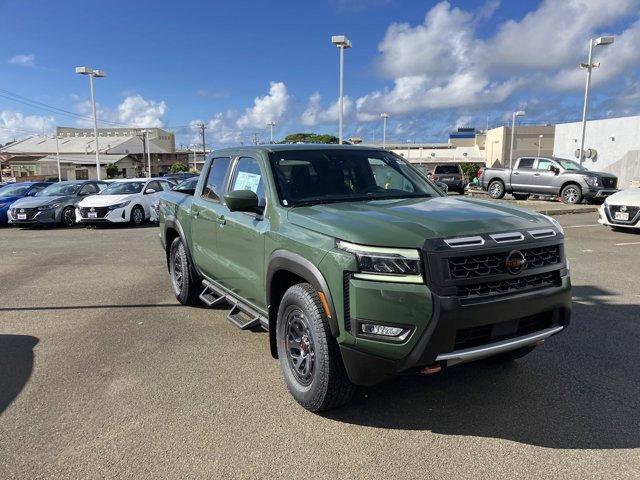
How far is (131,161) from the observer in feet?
297

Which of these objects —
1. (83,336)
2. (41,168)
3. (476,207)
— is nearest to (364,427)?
(476,207)

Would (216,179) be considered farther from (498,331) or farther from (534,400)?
(534,400)

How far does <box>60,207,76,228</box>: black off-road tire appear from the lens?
1605 centimetres

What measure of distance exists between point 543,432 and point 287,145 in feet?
10.2

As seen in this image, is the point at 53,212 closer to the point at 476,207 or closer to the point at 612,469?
the point at 476,207

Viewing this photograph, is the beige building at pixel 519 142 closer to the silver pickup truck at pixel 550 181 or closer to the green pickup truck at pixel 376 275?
the silver pickup truck at pixel 550 181

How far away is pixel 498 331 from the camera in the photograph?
317 cm

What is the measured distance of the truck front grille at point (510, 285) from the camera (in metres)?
3.02

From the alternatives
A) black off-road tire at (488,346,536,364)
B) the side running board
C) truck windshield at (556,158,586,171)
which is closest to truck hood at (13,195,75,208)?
the side running board

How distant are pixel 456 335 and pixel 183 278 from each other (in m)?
3.98

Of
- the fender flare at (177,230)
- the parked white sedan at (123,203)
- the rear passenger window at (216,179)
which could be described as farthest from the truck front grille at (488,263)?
the parked white sedan at (123,203)

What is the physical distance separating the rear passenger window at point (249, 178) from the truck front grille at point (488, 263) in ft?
5.71


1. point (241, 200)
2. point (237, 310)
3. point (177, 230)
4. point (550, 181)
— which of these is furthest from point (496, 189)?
point (241, 200)

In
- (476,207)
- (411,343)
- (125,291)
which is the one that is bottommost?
(125,291)
